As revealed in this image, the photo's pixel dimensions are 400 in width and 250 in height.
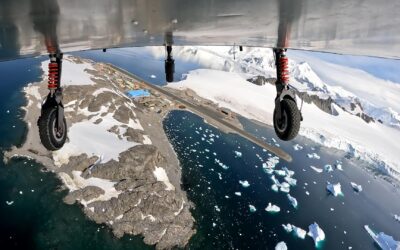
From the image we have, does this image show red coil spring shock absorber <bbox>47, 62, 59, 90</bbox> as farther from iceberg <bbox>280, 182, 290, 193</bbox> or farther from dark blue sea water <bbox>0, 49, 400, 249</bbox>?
iceberg <bbox>280, 182, 290, 193</bbox>

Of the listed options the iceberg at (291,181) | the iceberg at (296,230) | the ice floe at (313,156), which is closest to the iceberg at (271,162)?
the iceberg at (291,181)

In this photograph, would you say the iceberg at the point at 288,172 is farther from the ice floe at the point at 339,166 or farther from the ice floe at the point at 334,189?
the ice floe at the point at 339,166

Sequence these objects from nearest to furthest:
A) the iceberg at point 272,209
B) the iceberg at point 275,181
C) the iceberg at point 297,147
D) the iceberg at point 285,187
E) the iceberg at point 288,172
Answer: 1. the iceberg at point 272,209
2. the iceberg at point 285,187
3. the iceberg at point 275,181
4. the iceberg at point 288,172
5. the iceberg at point 297,147

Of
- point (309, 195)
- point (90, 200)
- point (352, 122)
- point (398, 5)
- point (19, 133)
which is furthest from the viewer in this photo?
point (352, 122)

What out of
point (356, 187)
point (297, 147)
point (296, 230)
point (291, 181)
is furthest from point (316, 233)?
point (297, 147)

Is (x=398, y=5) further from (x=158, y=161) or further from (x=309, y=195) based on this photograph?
(x=309, y=195)

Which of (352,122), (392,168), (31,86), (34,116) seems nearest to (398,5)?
(34,116)
